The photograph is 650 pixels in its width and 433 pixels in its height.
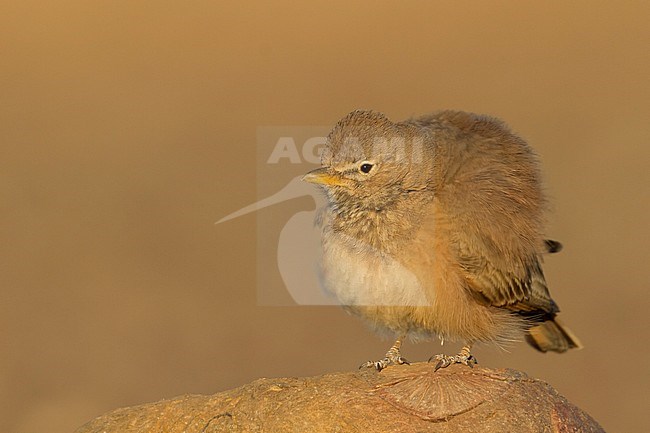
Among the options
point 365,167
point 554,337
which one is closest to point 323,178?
point 365,167

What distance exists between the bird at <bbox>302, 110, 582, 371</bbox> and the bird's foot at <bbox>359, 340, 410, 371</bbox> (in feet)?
0.04

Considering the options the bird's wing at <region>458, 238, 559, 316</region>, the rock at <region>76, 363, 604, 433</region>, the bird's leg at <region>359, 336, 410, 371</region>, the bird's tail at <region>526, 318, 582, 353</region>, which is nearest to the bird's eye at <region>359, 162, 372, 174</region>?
the bird's wing at <region>458, 238, 559, 316</region>

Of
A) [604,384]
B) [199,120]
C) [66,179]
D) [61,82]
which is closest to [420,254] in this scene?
[604,384]

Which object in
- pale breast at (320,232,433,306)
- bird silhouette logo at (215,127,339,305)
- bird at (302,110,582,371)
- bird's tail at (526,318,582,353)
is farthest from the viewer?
bird's tail at (526,318,582,353)

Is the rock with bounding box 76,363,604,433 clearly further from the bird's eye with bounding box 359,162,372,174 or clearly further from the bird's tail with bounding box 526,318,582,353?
the bird's tail with bounding box 526,318,582,353

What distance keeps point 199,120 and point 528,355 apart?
7.13 metres

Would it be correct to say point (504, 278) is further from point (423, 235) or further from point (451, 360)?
point (451, 360)

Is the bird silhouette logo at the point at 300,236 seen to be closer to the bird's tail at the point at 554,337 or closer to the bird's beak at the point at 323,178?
the bird's beak at the point at 323,178

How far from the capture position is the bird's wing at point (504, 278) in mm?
8906

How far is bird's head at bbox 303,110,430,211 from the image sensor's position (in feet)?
28.7

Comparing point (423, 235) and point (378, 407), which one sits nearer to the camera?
point (378, 407)

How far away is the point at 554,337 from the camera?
33.6ft

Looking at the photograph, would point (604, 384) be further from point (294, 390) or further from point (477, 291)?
point (294, 390)

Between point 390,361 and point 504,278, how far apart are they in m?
1.28
